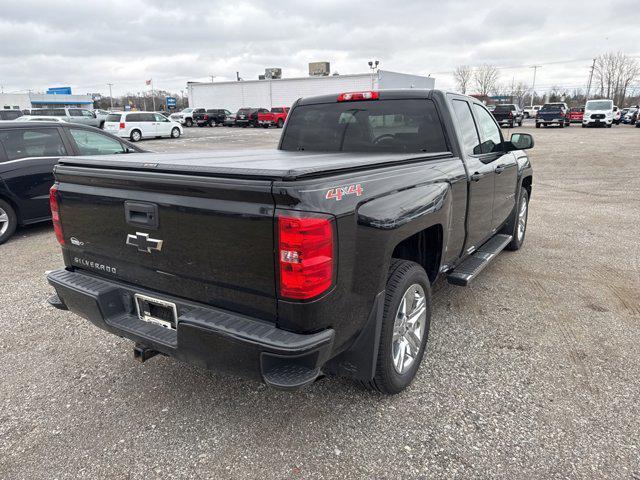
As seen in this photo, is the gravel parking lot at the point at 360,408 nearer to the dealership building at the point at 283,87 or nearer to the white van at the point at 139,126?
the white van at the point at 139,126

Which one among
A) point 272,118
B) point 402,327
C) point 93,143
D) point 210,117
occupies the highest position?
point 210,117

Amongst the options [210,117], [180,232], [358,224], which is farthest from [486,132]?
[210,117]

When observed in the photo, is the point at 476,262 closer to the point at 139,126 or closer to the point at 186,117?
the point at 139,126

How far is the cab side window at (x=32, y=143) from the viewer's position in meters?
6.69

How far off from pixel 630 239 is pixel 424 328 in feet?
16.7

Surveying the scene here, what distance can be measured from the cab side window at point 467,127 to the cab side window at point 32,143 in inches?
233

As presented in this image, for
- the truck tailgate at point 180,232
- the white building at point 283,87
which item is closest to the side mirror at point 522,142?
the truck tailgate at point 180,232

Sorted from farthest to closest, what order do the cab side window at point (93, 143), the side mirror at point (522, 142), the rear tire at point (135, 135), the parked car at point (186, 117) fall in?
the parked car at point (186, 117), the rear tire at point (135, 135), the cab side window at point (93, 143), the side mirror at point (522, 142)

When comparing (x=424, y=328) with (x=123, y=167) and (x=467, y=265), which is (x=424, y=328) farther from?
(x=123, y=167)

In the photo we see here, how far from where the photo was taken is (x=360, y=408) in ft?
9.55

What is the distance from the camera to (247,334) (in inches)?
86.1

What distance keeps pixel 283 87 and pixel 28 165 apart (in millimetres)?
47133

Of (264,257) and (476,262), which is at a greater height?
(264,257)

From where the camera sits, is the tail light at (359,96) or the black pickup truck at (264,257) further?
the tail light at (359,96)
